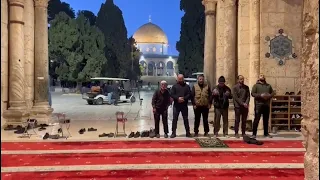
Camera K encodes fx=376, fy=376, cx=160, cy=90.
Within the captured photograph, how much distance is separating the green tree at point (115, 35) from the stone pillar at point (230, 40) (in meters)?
32.1

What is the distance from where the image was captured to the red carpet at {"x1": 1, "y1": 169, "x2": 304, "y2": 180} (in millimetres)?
Answer: 5324

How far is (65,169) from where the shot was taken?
584 cm

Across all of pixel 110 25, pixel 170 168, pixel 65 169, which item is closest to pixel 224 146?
pixel 170 168

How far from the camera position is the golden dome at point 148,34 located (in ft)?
314

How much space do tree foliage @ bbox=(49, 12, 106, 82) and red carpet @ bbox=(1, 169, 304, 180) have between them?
29295mm

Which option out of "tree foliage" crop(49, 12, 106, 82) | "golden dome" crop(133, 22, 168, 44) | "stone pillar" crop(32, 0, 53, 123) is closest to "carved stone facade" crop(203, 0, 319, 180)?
"stone pillar" crop(32, 0, 53, 123)

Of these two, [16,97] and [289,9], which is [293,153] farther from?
[16,97]

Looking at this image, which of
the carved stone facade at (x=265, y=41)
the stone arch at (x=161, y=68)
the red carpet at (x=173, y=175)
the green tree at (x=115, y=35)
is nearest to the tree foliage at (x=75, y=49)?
the green tree at (x=115, y=35)

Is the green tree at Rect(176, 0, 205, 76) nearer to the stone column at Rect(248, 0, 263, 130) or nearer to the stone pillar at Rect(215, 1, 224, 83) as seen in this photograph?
the stone pillar at Rect(215, 1, 224, 83)

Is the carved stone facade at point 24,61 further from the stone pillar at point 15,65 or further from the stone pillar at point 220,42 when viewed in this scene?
the stone pillar at point 220,42

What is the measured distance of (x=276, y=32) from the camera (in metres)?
10.7

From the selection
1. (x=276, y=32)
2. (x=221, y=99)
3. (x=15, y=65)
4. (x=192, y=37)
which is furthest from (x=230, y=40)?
(x=192, y=37)

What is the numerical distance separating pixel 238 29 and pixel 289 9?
5.18 ft

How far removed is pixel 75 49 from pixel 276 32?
26157 millimetres
